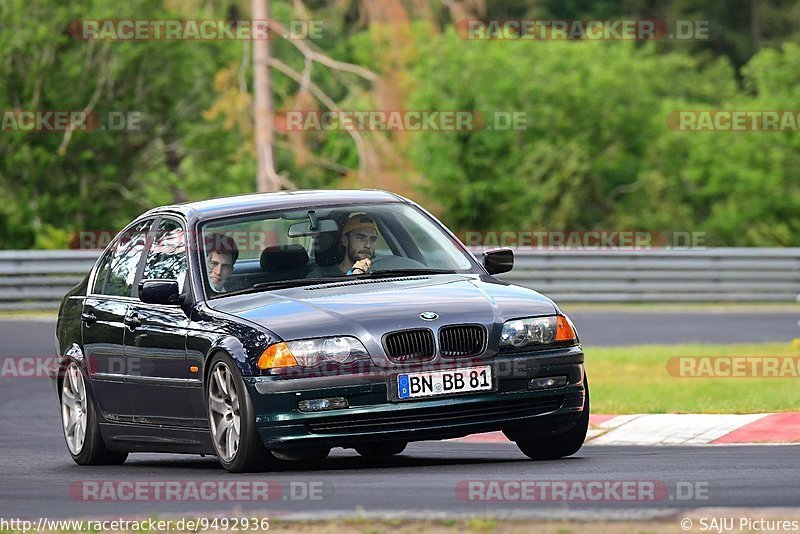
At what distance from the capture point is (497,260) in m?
10.6

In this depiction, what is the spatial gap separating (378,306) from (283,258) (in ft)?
3.72

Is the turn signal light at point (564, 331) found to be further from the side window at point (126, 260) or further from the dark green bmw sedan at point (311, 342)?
the side window at point (126, 260)

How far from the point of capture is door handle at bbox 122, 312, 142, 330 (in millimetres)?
10461

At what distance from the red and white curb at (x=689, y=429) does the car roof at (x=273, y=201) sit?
7.42ft

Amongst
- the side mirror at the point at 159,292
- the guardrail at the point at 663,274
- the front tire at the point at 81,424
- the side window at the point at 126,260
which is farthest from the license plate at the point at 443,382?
the guardrail at the point at 663,274

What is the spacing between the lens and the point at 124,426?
10.8 meters

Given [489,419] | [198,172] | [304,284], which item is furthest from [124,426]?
[198,172]

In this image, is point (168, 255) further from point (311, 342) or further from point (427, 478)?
point (427, 478)

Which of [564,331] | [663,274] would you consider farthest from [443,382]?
[663,274]

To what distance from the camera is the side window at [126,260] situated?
36.2 feet

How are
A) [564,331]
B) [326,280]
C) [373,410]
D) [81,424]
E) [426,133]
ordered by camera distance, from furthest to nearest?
[426,133]
[81,424]
[326,280]
[564,331]
[373,410]

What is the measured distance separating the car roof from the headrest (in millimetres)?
305

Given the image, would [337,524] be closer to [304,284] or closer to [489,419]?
[489,419]

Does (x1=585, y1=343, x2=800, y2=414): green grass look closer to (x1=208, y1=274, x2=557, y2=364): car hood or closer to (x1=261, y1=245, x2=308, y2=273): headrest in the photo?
(x1=208, y1=274, x2=557, y2=364): car hood
